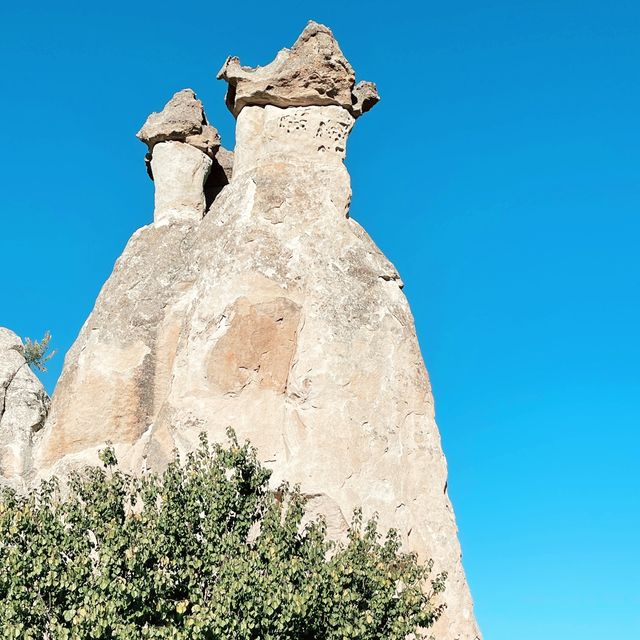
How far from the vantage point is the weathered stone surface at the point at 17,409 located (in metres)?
22.9

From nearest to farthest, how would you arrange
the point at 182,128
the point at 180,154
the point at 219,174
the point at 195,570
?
1. the point at 195,570
2. the point at 180,154
3. the point at 182,128
4. the point at 219,174

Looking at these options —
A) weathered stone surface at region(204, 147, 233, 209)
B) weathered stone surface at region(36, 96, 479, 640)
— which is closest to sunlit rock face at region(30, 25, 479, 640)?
weathered stone surface at region(36, 96, 479, 640)

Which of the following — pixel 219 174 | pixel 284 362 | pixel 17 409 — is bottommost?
pixel 17 409

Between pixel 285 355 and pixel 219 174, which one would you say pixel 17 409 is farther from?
pixel 219 174

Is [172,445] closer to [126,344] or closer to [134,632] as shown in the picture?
[126,344]

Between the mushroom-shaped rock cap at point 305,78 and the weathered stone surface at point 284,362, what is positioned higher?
the mushroom-shaped rock cap at point 305,78

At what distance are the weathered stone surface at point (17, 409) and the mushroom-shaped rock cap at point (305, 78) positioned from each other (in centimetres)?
827

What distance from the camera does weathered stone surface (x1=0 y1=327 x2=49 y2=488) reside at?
2288 centimetres

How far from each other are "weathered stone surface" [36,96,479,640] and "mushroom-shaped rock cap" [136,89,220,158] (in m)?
2.92

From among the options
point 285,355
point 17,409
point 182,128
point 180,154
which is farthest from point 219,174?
point 285,355

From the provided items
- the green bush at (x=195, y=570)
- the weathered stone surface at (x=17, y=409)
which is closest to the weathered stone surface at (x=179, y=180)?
the weathered stone surface at (x=17, y=409)

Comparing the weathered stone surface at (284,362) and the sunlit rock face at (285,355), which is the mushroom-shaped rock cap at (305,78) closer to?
the sunlit rock face at (285,355)

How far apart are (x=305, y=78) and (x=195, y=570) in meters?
13.0

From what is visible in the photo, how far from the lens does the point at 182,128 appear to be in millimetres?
26328
